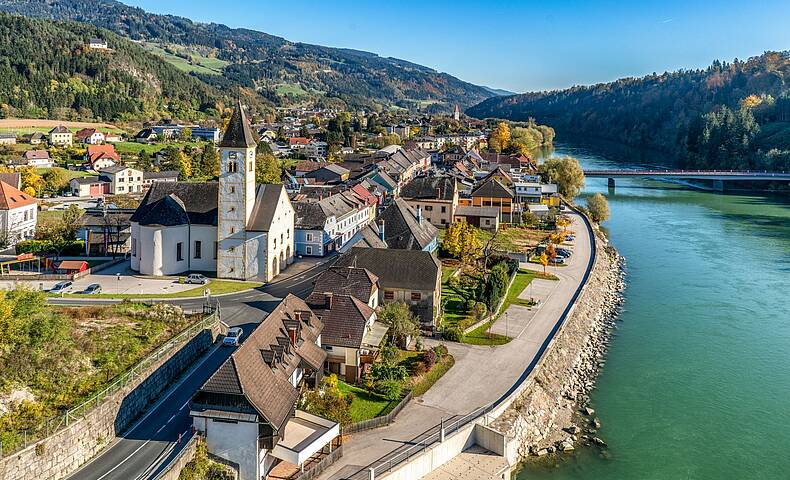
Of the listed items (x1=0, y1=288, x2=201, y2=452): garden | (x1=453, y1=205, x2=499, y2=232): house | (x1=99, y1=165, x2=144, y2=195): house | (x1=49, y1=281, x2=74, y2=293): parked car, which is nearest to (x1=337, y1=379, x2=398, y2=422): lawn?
(x1=0, y1=288, x2=201, y2=452): garden

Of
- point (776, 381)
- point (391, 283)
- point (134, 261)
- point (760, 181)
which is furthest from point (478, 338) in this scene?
point (760, 181)

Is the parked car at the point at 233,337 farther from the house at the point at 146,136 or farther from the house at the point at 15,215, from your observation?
the house at the point at 146,136

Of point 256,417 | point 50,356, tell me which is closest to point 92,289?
point 50,356

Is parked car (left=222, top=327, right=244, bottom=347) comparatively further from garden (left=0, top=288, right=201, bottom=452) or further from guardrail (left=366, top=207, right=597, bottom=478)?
guardrail (left=366, top=207, right=597, bottom=478)

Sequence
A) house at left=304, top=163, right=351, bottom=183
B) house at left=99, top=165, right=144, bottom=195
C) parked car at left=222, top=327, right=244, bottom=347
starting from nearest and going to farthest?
parked car at left=222, top=327, right=244, bottom=347 → house at left=99, top=165, right=144, bottom=195 → house at left=304, top=163, right=351, bottom=183

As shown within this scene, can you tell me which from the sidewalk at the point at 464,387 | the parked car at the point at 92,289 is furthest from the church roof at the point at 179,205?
the sidewalk at the point at 464,387

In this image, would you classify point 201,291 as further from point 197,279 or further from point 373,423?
point 373,423

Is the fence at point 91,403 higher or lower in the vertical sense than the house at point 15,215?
lower

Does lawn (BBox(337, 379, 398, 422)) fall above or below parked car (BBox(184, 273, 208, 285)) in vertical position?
below
